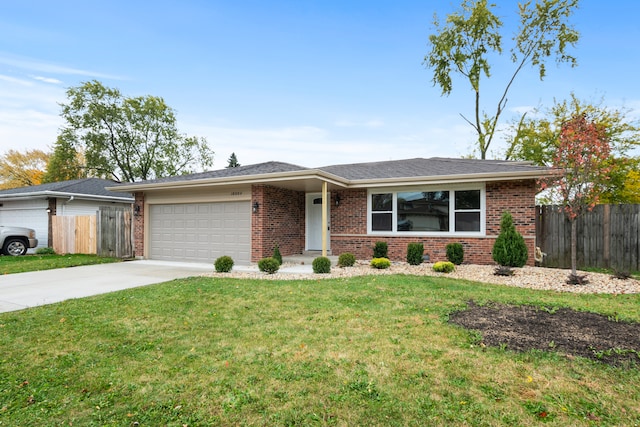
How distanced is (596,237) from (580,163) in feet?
13.4

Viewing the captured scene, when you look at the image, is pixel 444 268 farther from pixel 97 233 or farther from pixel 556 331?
pixel 97 233

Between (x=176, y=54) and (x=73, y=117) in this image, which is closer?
(x=176, y=54)

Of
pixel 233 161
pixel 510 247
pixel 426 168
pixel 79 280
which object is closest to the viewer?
pixel 79 280

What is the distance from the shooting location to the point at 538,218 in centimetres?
1055

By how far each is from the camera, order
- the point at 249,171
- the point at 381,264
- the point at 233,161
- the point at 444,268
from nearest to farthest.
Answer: the point at 444,268, the point at 381,264, the point at 249,171, the point at 233,161

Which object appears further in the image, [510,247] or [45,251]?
[45,251]

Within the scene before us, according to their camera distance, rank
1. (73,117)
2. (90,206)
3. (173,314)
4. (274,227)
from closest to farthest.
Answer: (173,314) → (274,227) → (90,206) → (73,117)

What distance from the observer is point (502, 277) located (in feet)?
26.8

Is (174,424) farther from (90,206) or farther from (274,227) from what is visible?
(90,206)

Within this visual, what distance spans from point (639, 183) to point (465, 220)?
9.67m

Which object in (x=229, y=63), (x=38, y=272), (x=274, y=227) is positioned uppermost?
(x=229, y=63)

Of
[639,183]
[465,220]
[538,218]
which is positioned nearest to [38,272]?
[465,220]

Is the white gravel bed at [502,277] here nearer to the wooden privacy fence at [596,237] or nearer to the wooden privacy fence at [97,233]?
the wooden privacy fence at [596,237]

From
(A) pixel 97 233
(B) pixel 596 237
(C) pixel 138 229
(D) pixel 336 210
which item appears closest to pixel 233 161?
(A) pixel 97 233
